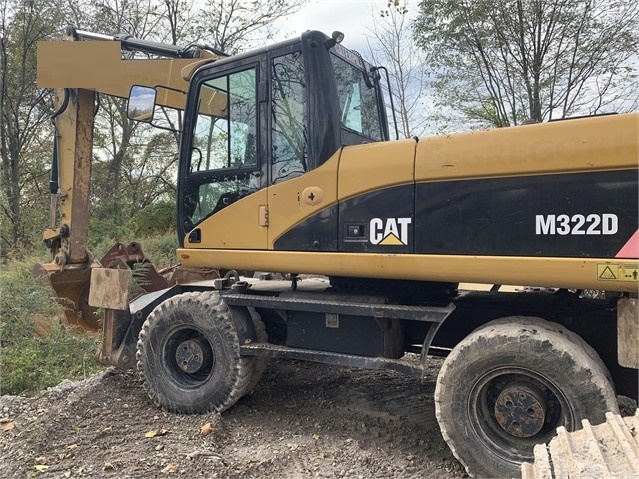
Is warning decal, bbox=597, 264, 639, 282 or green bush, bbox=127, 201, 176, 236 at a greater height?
green bush, bbox=127, 201, 176, 236

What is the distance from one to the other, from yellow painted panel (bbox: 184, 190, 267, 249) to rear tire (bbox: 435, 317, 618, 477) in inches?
66.8

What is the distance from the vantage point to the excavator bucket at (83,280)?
243 inches

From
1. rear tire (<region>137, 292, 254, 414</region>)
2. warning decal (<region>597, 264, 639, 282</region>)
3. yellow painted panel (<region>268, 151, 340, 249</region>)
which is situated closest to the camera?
warning decal (<region>597, 264, 639, 282</region>)

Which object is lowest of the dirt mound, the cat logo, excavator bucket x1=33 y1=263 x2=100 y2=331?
the dirt mound

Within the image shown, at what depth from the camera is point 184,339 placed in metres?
4.48

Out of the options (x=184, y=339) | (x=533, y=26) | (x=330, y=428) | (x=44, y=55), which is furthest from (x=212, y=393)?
(x=533, y=26)

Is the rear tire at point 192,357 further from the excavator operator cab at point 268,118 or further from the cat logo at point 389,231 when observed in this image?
the cat logo at point 389,231

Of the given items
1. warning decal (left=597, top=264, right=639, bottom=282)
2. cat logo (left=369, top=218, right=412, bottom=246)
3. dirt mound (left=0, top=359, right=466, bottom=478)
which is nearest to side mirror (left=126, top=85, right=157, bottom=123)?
cat logo (left=369, top=218, right=412, bottom=246)

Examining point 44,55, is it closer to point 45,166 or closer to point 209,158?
point 209,158

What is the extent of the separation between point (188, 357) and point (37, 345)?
2697mm

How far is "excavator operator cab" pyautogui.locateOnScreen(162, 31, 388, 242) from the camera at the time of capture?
3.83 meters

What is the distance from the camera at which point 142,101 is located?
13.9ft

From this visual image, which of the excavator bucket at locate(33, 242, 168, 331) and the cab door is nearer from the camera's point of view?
the cab door

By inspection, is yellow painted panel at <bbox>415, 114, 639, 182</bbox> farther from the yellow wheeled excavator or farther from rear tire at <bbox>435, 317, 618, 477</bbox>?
rear tire at <bbox>435, 317, 618, 477</bbox>
